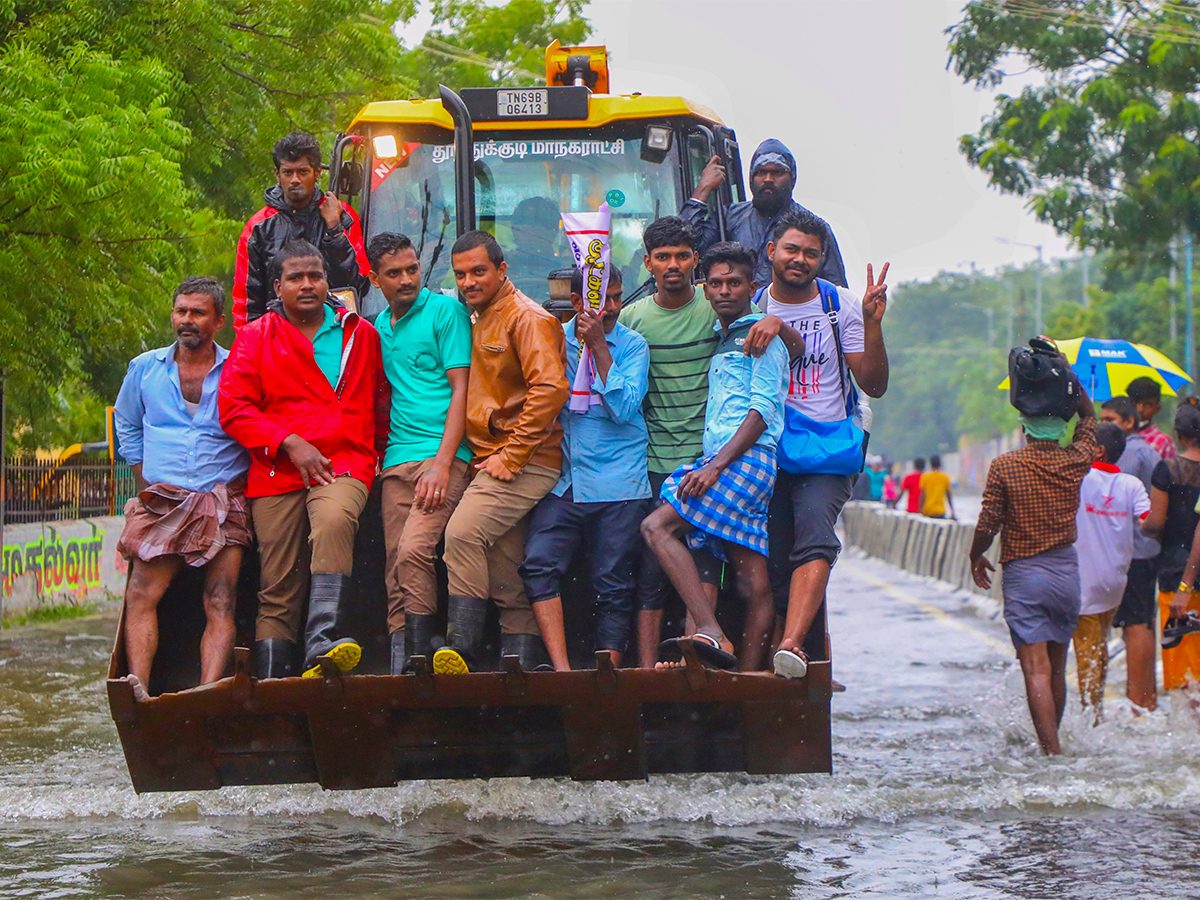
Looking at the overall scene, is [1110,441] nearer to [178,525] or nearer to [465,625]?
[465,625]

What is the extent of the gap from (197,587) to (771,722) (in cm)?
245

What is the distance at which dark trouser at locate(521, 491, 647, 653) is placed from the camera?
6.30 m

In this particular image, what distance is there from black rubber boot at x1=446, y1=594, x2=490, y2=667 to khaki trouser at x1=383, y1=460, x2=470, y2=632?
0.15 meters

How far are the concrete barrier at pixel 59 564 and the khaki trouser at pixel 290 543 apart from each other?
916cm

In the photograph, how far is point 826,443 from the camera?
21.3 ft

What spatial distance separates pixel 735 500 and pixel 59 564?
1169 cm

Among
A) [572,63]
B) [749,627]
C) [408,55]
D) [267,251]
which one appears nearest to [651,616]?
[749,627]

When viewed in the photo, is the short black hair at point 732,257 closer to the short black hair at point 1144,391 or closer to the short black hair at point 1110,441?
the short black hair at point 1110,441

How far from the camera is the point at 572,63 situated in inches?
381

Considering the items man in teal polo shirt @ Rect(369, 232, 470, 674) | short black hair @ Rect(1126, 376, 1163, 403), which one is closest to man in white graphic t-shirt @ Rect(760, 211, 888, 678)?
man in teal polo shirt @ Rect(369, 232, 470, 674)

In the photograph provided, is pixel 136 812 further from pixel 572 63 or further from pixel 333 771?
pixel 572 63

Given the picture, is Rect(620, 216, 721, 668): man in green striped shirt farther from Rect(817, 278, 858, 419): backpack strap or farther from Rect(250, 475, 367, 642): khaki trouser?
Rect(250, 475, 367, 642): khaki trouser

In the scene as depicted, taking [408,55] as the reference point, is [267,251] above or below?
below

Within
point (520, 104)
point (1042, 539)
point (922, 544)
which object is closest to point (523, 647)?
point (1042, 539)
